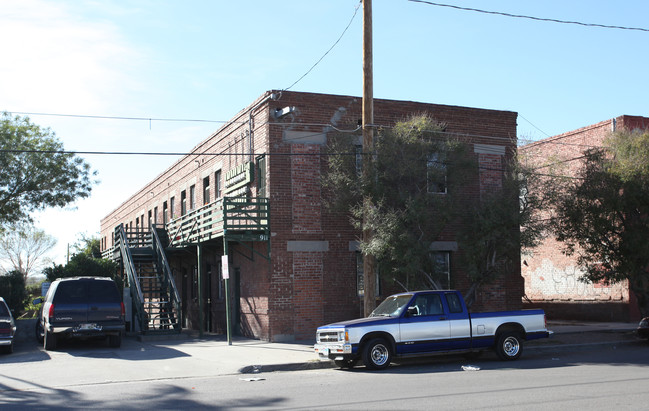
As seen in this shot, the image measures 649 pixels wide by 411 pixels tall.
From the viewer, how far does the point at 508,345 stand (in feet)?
49.3

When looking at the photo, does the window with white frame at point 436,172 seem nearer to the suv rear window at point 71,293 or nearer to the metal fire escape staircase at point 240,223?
the metal fire escape staircase at point 240,223

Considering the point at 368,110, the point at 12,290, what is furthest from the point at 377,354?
the point at 12,290

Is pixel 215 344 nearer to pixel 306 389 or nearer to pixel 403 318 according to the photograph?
pixel 403 318

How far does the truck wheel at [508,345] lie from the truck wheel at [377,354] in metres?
2.77

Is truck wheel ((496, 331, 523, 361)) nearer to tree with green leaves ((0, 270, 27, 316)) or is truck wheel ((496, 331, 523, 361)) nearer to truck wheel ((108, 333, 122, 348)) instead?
truck wheel ((108, 333, 122, 348))

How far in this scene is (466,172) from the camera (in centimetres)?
1828

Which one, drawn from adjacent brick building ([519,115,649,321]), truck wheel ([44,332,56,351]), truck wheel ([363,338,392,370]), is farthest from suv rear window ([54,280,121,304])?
adjacent brick building ([519,115,649,321])

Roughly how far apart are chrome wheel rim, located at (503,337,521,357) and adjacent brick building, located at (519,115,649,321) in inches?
433

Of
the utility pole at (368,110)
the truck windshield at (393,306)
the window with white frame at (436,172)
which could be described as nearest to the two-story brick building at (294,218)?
the window with white frame at (436,172)

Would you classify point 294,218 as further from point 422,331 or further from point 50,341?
point 50,341

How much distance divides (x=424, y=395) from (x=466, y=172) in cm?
945

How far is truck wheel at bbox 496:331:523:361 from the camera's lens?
14875mm

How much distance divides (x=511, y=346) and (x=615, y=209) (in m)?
6.73

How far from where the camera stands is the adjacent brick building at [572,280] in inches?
1008
